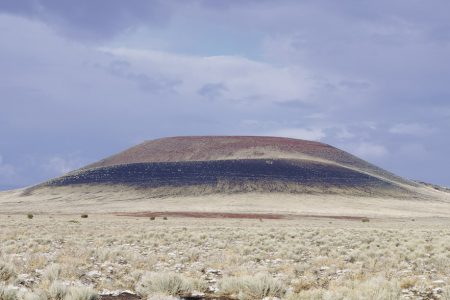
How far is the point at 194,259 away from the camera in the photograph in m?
20.1

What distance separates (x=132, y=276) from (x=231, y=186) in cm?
12333

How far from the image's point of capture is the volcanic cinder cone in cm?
12325

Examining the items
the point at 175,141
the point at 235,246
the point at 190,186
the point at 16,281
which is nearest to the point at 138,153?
the point at 175,141

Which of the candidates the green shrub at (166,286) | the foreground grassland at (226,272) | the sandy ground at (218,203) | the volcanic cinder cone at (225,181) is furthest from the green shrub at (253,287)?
the volcanic cinder cone at (225,181)

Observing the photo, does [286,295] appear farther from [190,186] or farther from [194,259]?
[190,186]

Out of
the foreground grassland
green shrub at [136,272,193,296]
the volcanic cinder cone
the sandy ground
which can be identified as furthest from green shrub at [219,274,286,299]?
the volcanic cinder cone

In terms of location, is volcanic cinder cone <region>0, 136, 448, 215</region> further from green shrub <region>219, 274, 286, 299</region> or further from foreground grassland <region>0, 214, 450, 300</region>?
green shrub <region>219, 274, 286, 299</region>

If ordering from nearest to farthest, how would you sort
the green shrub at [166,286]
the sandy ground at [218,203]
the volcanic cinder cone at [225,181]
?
1. the green shrub at [166,286]
2. the sandy ground at [218,203]
3. the volcanic cinder cone at [225,181]

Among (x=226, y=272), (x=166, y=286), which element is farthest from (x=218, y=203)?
(x=166, y=286)

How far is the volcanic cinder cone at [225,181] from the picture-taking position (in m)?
123

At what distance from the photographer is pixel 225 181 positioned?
141875mm

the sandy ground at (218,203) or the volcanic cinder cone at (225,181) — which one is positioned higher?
the volcanic cinder cone at (225,181)

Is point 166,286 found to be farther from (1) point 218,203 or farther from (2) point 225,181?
(2) point 225,181

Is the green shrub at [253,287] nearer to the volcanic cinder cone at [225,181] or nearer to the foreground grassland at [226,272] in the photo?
the foreground grassland at [226,272]
